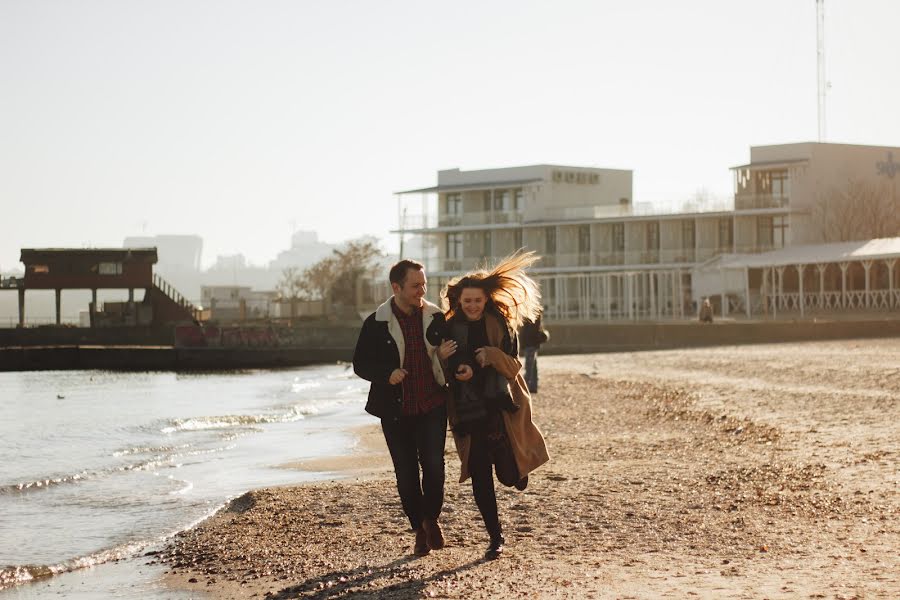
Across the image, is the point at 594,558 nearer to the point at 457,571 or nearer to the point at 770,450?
the point at 457,571

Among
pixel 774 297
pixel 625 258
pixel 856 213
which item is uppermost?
pixel 856 213

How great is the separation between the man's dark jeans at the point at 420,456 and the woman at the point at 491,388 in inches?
5.2

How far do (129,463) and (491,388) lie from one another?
12.3 m

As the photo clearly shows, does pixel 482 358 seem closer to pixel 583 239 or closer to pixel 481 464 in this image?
pixel 481 464

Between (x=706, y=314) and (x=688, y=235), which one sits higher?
(x=688, y=235)

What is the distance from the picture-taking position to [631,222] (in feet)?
235

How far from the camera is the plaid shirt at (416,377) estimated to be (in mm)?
7820

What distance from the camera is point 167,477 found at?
53.2ft

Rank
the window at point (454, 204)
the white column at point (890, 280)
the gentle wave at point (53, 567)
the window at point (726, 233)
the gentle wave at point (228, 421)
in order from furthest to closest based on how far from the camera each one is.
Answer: the window at point (454, 204) → the window at point (726, 233) → the white column at point (890, 280) → the gentle wave at point (228, 421) → the gentle wave at point (53, 567)

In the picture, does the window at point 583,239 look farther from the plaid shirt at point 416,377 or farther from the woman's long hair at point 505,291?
the plaid shirt at point 416,377

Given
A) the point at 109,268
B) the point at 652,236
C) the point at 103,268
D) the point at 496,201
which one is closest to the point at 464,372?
the point at 652,236

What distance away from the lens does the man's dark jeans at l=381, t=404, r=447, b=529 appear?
25.8 feet

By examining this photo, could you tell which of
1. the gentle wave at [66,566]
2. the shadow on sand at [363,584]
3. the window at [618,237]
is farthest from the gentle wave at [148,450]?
the window at [618,237]

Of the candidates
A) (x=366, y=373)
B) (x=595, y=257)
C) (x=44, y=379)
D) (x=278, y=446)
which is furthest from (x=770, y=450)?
(x=595, y=257)
